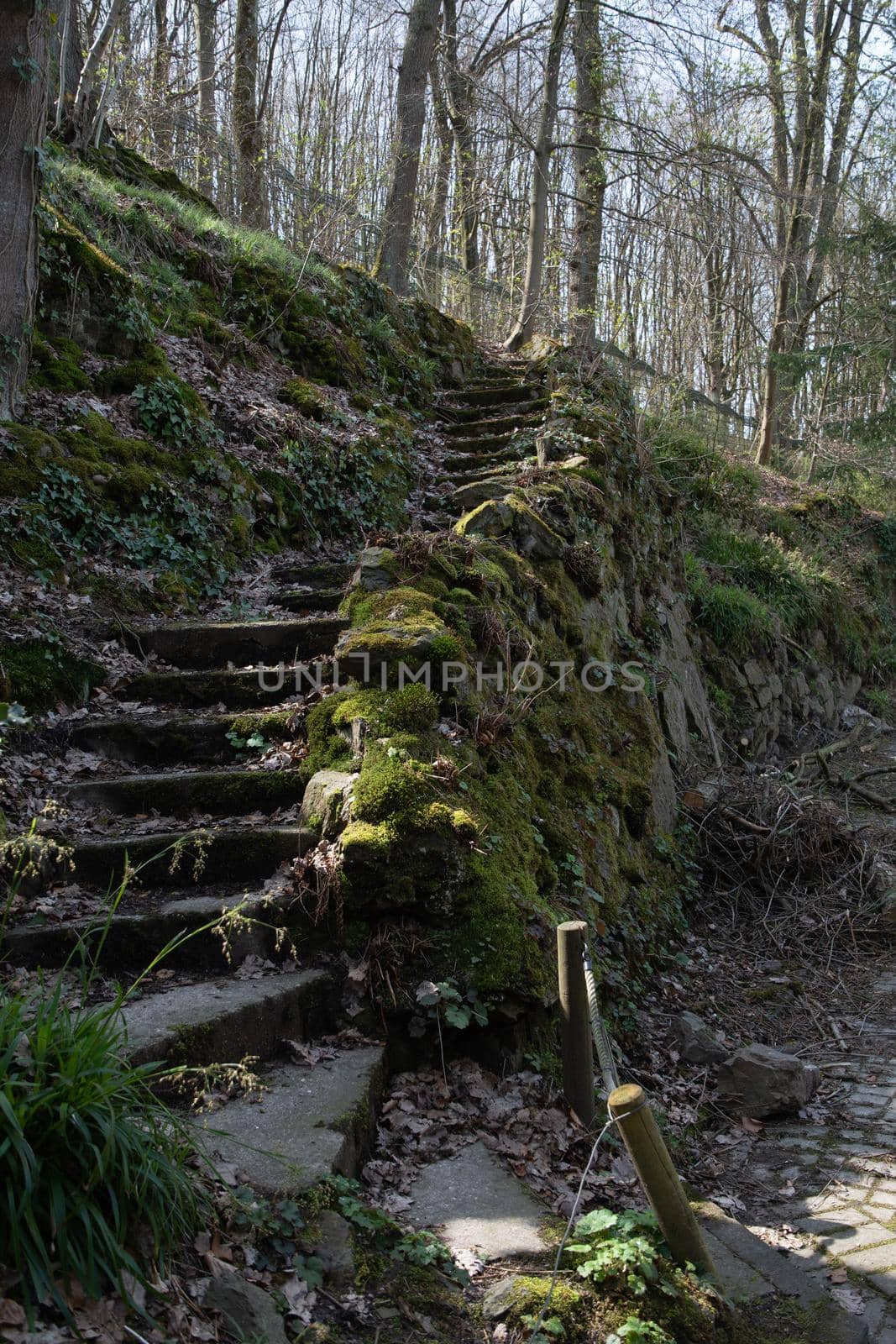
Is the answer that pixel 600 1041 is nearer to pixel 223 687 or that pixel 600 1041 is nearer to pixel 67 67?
pixel 223 687

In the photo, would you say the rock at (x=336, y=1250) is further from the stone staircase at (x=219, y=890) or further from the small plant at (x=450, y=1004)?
the small plant at (x=450, y=1004)

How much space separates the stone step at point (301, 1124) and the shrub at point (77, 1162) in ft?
0.89

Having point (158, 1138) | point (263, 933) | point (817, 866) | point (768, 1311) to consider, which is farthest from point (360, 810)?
point (817, 866)

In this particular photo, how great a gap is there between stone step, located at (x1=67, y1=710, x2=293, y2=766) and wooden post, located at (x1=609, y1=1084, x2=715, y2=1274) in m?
2.88

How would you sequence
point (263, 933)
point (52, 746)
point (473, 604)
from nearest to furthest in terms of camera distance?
point (263, 933), point (52, 746), point (473, 604)

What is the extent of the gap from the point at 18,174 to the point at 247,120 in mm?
8807

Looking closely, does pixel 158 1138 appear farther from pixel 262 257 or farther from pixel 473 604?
pixel 262 257

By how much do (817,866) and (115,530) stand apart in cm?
578

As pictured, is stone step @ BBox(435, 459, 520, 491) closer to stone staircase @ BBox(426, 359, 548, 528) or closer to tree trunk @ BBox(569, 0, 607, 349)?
stone staircase @ BBox(426, 359, 548, 528)

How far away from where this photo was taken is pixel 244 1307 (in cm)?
220

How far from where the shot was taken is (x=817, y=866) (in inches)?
282

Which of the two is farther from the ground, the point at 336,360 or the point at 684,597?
the point at 336,360

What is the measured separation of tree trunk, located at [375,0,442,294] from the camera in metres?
13.4

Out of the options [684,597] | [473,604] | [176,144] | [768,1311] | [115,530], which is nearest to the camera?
[768,1311]
